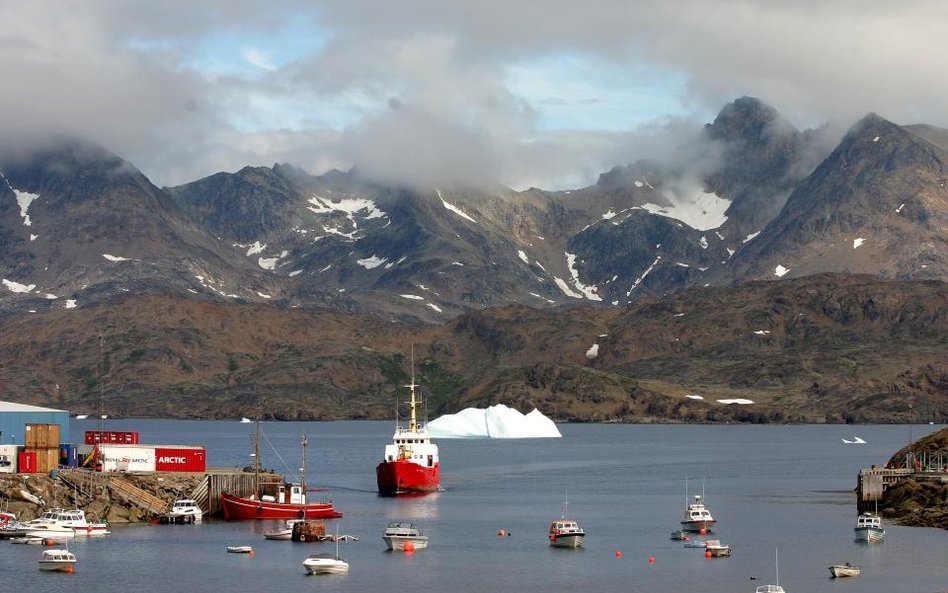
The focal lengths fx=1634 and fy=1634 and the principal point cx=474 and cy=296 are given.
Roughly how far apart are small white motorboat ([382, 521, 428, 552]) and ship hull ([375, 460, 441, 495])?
42649mm

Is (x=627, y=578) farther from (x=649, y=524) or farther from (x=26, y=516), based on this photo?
(x=26, y=516)

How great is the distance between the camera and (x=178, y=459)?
133125 mm

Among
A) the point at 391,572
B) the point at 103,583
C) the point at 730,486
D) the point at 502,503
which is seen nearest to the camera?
the point at 103,583

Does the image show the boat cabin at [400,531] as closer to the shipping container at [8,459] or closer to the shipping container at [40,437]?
the shipping container at [40,437]

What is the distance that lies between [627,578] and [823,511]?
4939 centimetres

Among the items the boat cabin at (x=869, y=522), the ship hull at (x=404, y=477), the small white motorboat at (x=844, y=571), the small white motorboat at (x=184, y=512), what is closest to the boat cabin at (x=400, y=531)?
the small white motorboat at (x=184, y=512)

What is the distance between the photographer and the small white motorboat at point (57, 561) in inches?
4011

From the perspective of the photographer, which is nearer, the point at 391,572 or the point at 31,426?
the point at 391,572

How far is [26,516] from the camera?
398ft

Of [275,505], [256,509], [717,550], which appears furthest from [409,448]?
[717,550]

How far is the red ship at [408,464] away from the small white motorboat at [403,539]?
42.4 meters

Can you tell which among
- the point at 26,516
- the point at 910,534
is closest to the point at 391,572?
the point at 26,516

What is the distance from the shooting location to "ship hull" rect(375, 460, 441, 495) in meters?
162

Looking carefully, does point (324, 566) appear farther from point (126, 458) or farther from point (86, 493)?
point (126, 458)
